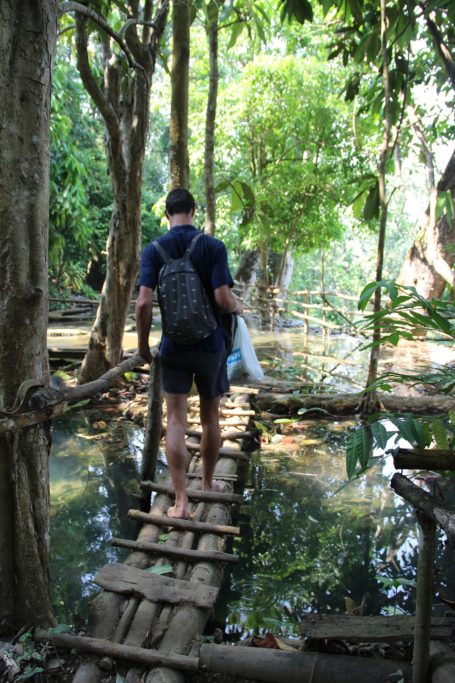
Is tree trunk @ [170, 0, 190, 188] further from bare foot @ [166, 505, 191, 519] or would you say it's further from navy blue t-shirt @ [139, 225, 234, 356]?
bare foot @ [166, 505, 191, 519]

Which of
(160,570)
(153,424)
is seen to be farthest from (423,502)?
(153,424)

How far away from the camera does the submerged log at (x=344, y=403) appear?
5508mm

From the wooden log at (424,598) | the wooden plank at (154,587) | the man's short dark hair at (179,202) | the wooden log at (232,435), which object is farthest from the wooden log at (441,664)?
the wooden log at (232,435)

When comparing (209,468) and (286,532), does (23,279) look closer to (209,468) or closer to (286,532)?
(209,468)

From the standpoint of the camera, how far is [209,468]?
3123 millimetres

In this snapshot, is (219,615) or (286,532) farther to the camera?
(286,532)

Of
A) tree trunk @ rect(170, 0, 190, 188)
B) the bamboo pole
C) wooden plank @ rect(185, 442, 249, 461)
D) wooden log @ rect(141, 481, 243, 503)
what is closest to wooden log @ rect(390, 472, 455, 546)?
wooden log @ rect(141, 481, 243, 503)

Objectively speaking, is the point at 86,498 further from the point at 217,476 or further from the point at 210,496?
the point at 210,496

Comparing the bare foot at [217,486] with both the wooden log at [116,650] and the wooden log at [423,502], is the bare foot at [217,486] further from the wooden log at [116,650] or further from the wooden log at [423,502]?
the wooden log at [423,502]

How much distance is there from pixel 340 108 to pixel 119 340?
7.96 meters

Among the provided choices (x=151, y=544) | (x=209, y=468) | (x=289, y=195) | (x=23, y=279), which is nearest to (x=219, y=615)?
(x=151, y=544)

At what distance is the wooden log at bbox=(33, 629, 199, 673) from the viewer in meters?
1.86

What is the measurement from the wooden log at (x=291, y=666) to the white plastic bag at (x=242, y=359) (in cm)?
159

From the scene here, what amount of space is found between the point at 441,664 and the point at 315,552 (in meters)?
1.62
